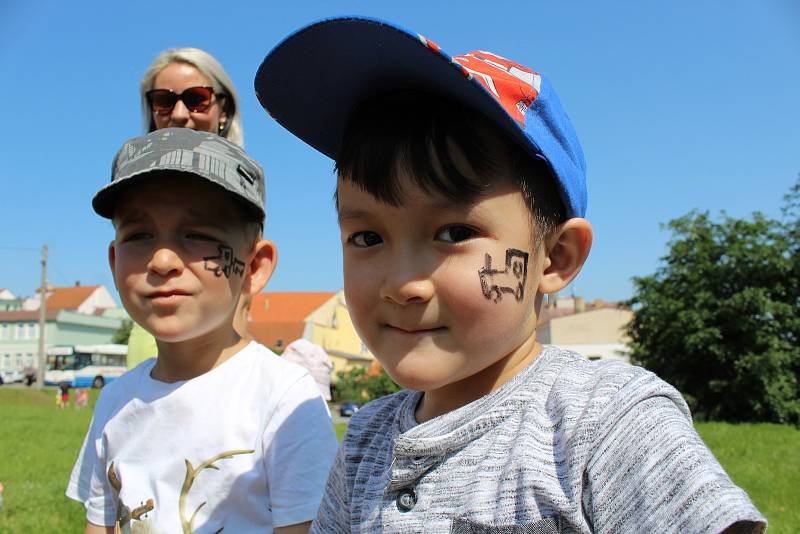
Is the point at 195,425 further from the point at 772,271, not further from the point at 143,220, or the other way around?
the point at 772,271

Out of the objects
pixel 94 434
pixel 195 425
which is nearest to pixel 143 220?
pixel 195 425

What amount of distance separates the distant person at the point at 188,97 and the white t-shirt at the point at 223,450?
0.92 metres

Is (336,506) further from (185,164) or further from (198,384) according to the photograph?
(185,164)

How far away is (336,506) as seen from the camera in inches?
61.6

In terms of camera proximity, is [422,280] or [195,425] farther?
[195,425]

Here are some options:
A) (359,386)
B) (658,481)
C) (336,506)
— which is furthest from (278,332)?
(658,481)

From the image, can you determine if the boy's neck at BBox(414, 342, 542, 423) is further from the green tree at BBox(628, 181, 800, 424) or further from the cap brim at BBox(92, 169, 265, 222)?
the green tree at BBox(628, 181, 800, 424)

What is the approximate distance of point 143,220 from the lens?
207cm

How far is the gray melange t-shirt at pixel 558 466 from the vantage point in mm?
1032

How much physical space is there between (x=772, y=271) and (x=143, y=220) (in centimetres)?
2371

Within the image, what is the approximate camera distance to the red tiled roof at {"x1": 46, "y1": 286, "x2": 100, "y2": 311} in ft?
239

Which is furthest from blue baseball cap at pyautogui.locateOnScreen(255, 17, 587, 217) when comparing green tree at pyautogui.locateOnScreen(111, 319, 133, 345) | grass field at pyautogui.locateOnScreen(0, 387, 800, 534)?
green tree at pyautogui.locateOnScreen(111, 319, 133, 345)

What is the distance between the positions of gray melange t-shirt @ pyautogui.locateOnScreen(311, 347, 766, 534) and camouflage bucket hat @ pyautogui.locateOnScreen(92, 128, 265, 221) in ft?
3.18

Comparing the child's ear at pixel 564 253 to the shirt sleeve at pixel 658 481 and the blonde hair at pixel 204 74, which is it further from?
the blonde hair at pixel 204 74
